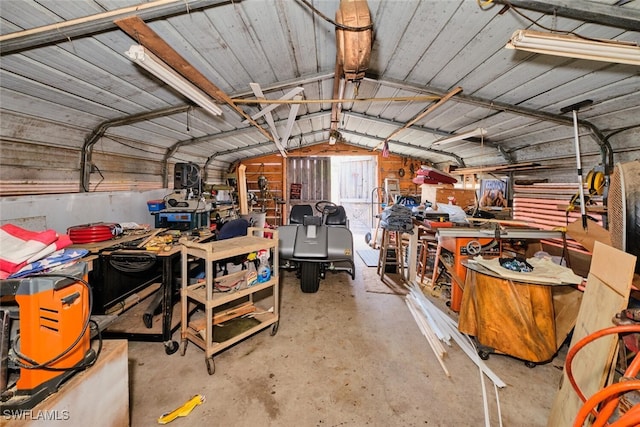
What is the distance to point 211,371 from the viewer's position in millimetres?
1994

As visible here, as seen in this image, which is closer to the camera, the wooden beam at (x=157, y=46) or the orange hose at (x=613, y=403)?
the orange hose at (x=613, y=403)

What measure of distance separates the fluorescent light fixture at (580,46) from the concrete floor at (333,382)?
232 cm

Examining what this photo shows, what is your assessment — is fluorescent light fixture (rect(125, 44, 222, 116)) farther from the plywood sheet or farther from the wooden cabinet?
the wooden cabinet

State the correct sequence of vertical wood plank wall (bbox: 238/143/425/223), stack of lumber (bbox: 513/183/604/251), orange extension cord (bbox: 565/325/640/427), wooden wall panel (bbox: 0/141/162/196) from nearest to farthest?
1. orange extension cord (bbox: 565/325/640/427)
2. wooden wall panel (bbox: 0/141/162/196)
3. stack of lumber (bbox: 513/183/604/251)
4. vertical wood plank wall (bbox: 238/143/425/223)

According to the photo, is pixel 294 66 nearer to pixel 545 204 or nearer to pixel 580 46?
pixel 580 46

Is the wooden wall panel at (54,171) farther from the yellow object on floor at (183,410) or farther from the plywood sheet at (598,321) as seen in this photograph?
the plywood sheet at (598,321)

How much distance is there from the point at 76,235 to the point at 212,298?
169cm

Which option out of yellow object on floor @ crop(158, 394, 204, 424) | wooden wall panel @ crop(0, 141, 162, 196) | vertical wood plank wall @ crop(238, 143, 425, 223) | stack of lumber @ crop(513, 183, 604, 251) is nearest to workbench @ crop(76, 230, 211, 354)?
yellow object on floor @ crop(158, 394, 204, 424)

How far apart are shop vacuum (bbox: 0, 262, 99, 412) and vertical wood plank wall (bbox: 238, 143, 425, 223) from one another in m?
7.83

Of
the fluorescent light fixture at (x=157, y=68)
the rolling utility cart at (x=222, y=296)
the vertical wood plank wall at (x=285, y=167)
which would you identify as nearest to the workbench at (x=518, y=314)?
the rolling utility cart at (x=222, y=296)

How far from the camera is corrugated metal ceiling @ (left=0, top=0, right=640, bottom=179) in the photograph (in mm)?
1734

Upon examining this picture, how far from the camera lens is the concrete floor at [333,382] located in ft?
5.39

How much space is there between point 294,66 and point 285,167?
5.94 metres

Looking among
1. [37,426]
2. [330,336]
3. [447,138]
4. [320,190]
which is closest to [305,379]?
[330,336]
